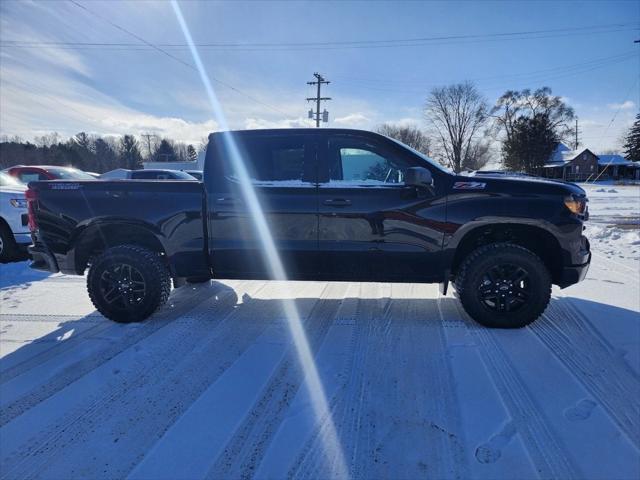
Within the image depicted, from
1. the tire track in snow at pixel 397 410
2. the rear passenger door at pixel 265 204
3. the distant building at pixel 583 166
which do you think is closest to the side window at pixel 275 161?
the rear passenger door at pixel 265 204

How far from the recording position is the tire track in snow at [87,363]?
259 centimetres

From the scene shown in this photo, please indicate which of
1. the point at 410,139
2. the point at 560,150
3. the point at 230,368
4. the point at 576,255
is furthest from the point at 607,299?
the point at 560,150

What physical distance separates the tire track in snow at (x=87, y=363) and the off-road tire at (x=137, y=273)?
0.45 feet

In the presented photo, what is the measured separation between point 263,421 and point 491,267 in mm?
2548

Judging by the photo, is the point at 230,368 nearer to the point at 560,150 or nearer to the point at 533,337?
the point at 533,337

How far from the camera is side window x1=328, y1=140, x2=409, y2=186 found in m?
3.76

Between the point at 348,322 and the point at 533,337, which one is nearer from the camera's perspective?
the point at 533,337

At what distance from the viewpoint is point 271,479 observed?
1917 mm

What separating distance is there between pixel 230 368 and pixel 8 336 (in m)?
2.51

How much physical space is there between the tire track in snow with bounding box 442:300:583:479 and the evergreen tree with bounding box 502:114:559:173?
59.8 metres

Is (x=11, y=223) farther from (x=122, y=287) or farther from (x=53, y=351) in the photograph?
(x=53, y=351)

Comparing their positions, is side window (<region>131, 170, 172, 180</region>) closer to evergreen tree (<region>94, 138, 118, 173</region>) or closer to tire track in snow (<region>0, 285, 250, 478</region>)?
tire track in snow (<region>0, 285, 250, 478</region>)

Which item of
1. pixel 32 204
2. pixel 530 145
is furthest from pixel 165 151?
pixel 32 204

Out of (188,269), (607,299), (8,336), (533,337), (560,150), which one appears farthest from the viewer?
(560,150)
